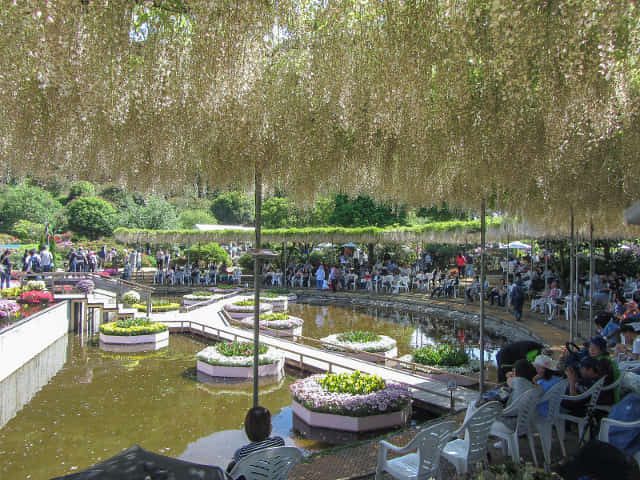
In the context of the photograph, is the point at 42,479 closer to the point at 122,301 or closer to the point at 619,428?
the point at 619,428

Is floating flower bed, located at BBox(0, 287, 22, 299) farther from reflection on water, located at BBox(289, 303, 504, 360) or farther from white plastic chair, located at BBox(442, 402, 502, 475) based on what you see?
white plastic chair, located at BBox(442, 402, 502, 475)

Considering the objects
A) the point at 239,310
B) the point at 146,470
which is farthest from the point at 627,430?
the point at 239,310

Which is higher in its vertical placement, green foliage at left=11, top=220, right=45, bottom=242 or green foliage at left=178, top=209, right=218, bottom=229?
green foliage at left=178, top=209, right=218, bottom=229

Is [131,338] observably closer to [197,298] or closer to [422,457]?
[197,298]

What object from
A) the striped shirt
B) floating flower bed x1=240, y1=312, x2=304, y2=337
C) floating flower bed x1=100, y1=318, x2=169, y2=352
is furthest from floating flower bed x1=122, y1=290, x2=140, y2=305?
the striped shirt

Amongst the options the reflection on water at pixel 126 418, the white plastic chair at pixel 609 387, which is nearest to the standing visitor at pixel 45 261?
the reflection on water at pixel 126 418

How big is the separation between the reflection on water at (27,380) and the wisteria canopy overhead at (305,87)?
5447 mm

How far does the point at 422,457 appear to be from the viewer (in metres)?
3.07

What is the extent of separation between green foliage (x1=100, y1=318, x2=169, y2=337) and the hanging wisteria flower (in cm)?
611

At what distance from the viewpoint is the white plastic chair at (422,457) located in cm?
305

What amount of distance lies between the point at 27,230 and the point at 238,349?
3995cm

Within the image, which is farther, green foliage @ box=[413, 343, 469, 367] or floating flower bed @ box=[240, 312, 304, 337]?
floating flower bed @ box=[240, 312, 304, 337]

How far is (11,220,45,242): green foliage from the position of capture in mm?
40625

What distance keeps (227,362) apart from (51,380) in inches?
133
